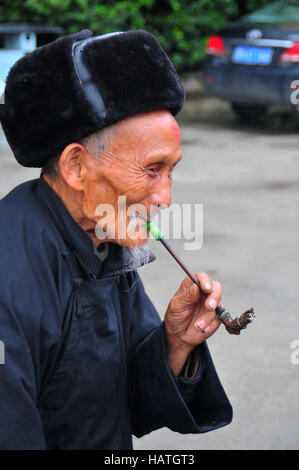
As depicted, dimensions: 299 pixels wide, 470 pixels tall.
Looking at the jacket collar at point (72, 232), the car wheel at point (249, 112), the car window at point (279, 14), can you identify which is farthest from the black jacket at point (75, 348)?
the car wheel at point (249, 112)

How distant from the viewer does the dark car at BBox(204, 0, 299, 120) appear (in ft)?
27.5

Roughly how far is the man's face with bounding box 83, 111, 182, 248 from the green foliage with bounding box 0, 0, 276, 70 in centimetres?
851

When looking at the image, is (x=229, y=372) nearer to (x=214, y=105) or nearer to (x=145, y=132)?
(x=145, y=132)

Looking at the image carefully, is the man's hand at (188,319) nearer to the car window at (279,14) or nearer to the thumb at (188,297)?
the thumb at (188,297)

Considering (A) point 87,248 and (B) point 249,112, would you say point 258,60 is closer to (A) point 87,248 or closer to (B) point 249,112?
(B) point 249,112

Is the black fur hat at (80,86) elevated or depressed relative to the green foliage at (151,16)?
elevated

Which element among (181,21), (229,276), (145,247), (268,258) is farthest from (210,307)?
(181,21)

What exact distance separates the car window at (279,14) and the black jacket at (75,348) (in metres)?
7.58

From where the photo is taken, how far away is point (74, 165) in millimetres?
1592

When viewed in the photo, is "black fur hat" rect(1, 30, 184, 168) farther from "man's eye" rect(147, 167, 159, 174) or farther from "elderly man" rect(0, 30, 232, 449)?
"man's eye" rect(147, 167, 159, 174)

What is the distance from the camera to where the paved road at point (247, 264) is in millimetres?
3166

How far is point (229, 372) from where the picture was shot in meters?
3.54

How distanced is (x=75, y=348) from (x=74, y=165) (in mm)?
392

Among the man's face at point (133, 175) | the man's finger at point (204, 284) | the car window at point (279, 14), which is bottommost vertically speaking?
the car window at point (279, 14)
